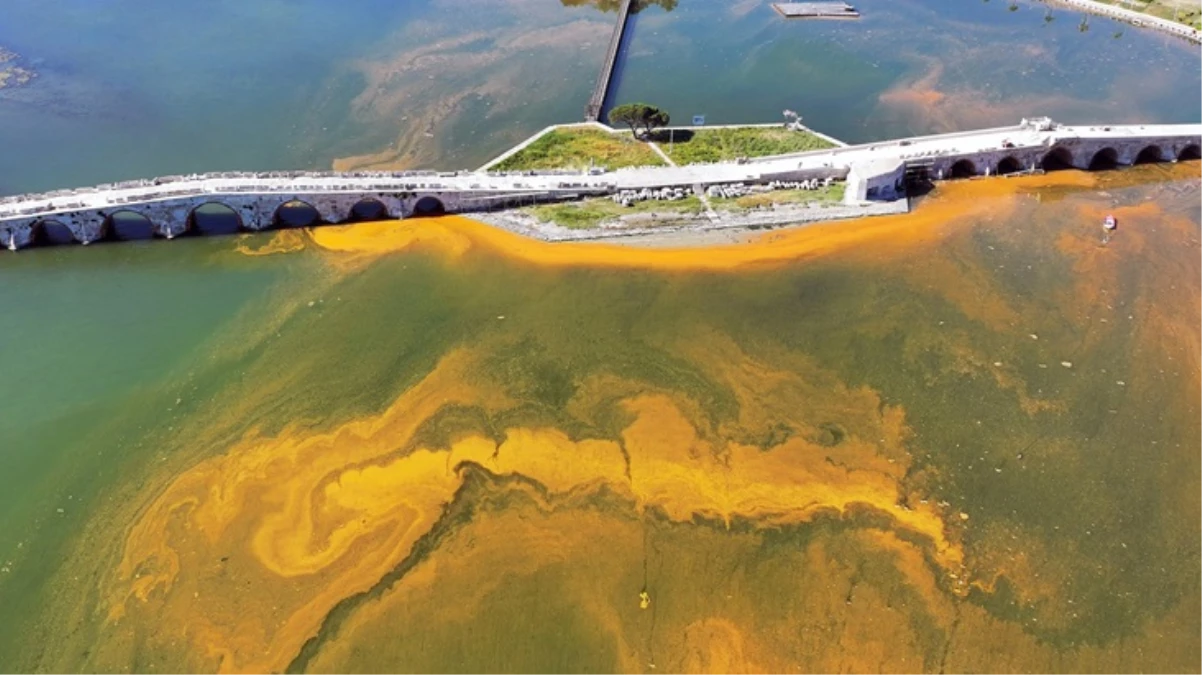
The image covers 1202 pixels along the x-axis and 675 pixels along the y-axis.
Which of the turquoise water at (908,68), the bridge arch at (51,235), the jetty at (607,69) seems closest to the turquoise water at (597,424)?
the bridge arch at (51,235)

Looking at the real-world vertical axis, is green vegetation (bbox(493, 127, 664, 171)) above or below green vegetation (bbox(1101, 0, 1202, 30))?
below

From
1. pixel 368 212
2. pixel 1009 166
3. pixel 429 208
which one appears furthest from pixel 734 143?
pixel 368 212

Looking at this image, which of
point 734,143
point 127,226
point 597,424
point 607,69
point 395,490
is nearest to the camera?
point 395,490

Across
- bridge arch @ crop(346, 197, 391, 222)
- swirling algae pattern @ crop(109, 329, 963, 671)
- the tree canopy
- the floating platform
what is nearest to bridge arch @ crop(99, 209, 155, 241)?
bridge arch @ crop(346, 197, 391, 222)

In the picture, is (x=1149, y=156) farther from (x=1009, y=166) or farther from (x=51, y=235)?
(x=51, y=235)

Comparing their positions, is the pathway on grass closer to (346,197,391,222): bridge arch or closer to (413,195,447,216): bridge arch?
(413,195,447,216): bridge arch

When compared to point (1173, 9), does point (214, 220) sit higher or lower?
lower

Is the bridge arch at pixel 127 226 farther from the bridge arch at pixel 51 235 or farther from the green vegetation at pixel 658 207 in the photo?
the green vegetation at pixel 658 207
